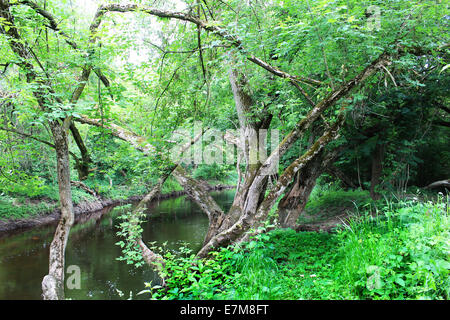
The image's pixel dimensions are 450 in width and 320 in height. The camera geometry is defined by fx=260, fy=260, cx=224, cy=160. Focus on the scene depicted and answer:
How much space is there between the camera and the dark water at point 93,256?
5879 mm

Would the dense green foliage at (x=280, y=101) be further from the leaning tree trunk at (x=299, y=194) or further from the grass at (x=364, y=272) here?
the leaning tree trunk at (x=299, y=194)

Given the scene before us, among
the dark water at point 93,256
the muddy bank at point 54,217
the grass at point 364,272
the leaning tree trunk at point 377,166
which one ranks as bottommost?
the dark water at point 93,256

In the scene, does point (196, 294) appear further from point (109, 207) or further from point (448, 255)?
point (109, 207)

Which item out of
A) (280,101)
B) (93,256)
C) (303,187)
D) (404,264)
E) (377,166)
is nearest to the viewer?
(404,264)

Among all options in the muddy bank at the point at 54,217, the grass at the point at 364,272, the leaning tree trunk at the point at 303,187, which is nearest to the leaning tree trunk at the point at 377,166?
the leaning tree trunk at the point at 303,187

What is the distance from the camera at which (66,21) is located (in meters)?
4.76

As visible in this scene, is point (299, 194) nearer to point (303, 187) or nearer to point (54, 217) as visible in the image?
point (303, 187)

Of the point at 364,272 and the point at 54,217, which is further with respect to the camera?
the point at 54,217

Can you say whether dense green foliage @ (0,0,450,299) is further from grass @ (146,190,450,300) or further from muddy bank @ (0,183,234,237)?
muddy bank @ (0,183,234,237)

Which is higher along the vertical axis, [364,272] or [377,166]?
[377,166]

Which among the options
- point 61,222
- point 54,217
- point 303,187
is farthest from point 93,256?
point 303,187

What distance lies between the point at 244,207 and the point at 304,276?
229cm

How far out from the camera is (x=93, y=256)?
780cm
